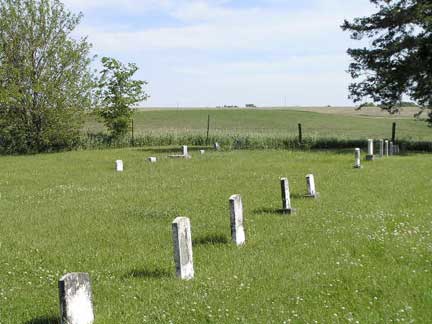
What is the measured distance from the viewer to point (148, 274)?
762 cm

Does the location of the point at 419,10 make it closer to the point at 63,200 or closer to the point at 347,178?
the point at 347,178

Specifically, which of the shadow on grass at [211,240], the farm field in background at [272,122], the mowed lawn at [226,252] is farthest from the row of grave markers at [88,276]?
the farm field in background at [272,122]

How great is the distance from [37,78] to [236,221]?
32762 millimetres

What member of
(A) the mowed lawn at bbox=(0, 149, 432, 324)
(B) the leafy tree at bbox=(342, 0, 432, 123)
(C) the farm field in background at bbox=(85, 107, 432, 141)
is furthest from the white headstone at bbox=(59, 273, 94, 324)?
(C) the farm field in background at bbox=(85, 107, 432, 141)

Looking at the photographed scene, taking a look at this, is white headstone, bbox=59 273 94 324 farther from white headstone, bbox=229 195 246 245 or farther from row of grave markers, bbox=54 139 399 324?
white headstone, bbox=229 195 246 245

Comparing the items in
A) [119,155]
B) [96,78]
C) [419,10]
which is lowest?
[119,155]

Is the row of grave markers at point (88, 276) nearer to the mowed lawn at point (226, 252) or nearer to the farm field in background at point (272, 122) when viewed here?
the mowed lawn at point (226, 252)

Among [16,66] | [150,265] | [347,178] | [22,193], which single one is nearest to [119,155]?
[16,66]

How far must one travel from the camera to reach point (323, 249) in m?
8.64

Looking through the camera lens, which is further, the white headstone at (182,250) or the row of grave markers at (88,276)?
the white headstone at (182,250)

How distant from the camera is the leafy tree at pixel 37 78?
37562 millimetres

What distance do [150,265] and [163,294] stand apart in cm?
140

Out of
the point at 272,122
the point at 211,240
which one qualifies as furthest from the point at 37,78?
the point at 272,122

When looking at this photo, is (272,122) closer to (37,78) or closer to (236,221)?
(37,78)
